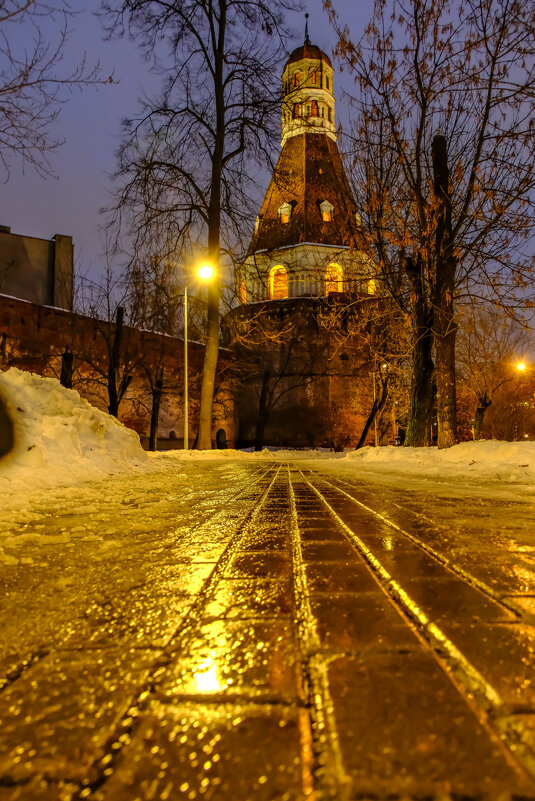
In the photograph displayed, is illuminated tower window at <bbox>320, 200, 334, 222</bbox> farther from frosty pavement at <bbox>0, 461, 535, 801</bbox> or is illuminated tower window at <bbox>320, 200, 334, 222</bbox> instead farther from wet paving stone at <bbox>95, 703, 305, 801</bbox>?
wet paving stone at <bbox>95, 703, 305, 801</bbox>

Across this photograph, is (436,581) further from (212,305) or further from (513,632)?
(212,305)

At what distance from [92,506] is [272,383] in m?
34.1

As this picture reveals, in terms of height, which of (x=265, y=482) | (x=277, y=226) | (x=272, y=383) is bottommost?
(x=265, y=482)

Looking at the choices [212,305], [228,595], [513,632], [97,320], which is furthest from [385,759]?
[97,320]

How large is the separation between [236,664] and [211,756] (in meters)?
0.41

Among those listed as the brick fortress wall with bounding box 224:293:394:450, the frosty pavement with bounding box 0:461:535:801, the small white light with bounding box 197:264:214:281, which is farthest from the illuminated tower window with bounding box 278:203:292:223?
the frosty pavement with bounding box 0:461:535:801

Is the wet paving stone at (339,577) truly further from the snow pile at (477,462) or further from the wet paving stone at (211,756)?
the snow pile at (477,462)

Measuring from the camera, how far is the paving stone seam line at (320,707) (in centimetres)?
93

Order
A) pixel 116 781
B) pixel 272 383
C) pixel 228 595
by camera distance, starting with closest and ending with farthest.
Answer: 1. pixel 116 781
2. pixel 228 595
3. pixel 272 383

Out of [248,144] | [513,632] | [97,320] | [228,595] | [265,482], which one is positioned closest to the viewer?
[513,632]

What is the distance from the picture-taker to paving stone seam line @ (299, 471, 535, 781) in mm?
1015

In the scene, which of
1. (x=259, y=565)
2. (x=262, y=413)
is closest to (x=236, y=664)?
(x=259, y=565)

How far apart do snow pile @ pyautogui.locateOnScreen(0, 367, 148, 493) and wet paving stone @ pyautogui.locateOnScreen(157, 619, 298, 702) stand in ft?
13.7

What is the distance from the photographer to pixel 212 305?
1825 cm
